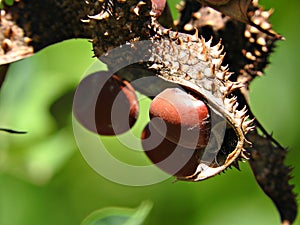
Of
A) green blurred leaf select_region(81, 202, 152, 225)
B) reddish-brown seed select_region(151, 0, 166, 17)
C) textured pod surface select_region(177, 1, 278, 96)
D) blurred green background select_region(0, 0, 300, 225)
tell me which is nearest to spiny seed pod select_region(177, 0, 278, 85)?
textured pod surface select_region(177, 1, 278, 96)

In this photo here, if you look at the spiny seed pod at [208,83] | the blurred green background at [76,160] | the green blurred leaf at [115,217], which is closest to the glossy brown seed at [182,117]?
the spiny seed pod at [208,83]

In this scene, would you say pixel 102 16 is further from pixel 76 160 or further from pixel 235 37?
pixel 76 160

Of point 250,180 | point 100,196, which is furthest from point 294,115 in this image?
point 100,196

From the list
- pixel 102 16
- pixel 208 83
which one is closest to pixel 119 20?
pixel 102 16

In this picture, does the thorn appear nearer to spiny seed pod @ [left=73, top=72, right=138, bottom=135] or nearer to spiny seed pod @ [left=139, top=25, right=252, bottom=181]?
spiny seed pod @ [left=139, top=25, right=252, bottom=181]

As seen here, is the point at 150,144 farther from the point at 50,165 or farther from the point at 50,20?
the point at 50,165

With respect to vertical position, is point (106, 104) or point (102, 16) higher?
point (102, 16)
